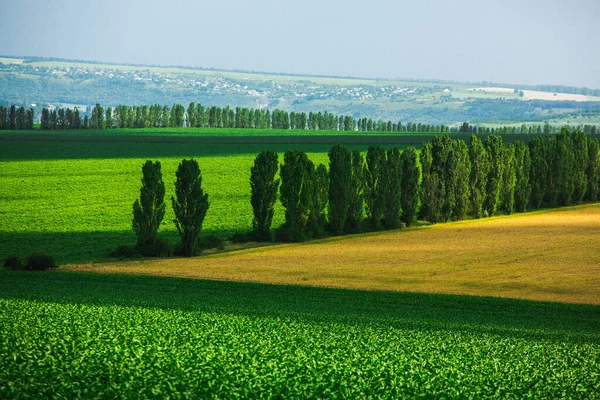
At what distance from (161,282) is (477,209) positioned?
43855mm

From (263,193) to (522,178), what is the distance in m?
34.6

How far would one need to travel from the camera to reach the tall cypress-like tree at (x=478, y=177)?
7681 centimetres

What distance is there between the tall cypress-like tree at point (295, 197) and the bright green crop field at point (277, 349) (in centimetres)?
2527

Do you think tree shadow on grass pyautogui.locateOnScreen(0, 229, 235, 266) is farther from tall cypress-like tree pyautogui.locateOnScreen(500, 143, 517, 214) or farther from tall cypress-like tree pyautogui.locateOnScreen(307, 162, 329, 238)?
tall cypress-like tree pyautogui.locateOnScreen(500, 143, 517, 214)

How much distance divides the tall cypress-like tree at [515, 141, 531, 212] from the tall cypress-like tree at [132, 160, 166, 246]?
43.5 m

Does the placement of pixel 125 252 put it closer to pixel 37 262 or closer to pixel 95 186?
pixel 37 262

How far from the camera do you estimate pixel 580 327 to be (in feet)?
105

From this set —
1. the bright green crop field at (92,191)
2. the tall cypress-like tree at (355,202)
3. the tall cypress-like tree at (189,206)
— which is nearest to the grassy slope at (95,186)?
the bright green crop field at (92,191)

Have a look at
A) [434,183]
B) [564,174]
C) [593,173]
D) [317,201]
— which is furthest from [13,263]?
[593,173]

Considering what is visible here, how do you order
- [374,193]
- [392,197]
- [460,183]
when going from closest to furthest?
[374,193], [392,197], [460,183]

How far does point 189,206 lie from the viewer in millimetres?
55000

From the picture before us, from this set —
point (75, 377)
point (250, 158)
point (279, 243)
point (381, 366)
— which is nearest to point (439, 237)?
point (279, 243)

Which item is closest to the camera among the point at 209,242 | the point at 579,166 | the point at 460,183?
the point at 209,242

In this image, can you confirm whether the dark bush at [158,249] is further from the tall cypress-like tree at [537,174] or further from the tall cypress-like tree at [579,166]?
the tall cypress-like tree at [579,166]
